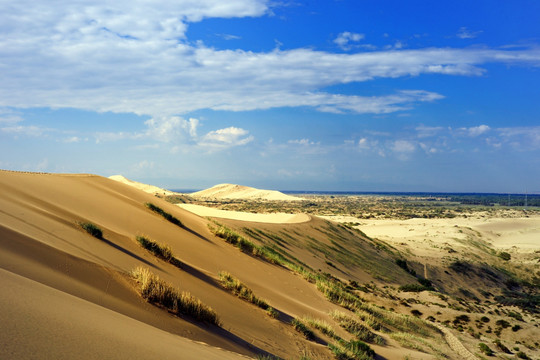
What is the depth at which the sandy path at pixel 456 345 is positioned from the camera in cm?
1494

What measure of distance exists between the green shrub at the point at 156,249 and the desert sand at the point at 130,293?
0.74 ft

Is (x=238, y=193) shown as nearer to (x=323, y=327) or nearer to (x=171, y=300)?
(x=323, y=327)

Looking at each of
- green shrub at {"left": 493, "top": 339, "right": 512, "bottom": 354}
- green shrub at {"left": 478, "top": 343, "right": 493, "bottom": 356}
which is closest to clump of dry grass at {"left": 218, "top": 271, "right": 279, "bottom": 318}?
green shrub at {"left": 478, "top": 343, "right": 493, "bottom": 356}

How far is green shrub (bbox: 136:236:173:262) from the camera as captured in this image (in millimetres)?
10773

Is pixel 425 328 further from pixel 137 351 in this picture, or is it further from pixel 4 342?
pixel 4 342

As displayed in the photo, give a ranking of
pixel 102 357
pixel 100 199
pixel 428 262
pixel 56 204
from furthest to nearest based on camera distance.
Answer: pixel 428 262 < pixel 100 199 < pixel 56 204 < pixel 102 357

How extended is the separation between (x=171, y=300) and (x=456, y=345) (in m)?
14.0

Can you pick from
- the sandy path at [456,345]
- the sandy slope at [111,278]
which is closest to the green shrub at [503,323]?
the sandy path at [456,345]

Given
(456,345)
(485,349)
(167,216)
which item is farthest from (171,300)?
(485,349)

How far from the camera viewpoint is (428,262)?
41562 millimetres

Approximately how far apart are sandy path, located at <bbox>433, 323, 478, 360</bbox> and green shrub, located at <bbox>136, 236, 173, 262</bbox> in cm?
1138

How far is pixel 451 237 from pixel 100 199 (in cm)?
5184

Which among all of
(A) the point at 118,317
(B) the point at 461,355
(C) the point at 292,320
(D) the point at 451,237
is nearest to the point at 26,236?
(A) the point at 118,317

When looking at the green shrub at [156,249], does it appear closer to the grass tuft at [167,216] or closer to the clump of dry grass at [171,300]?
the clump of dry grass at [171,300]
